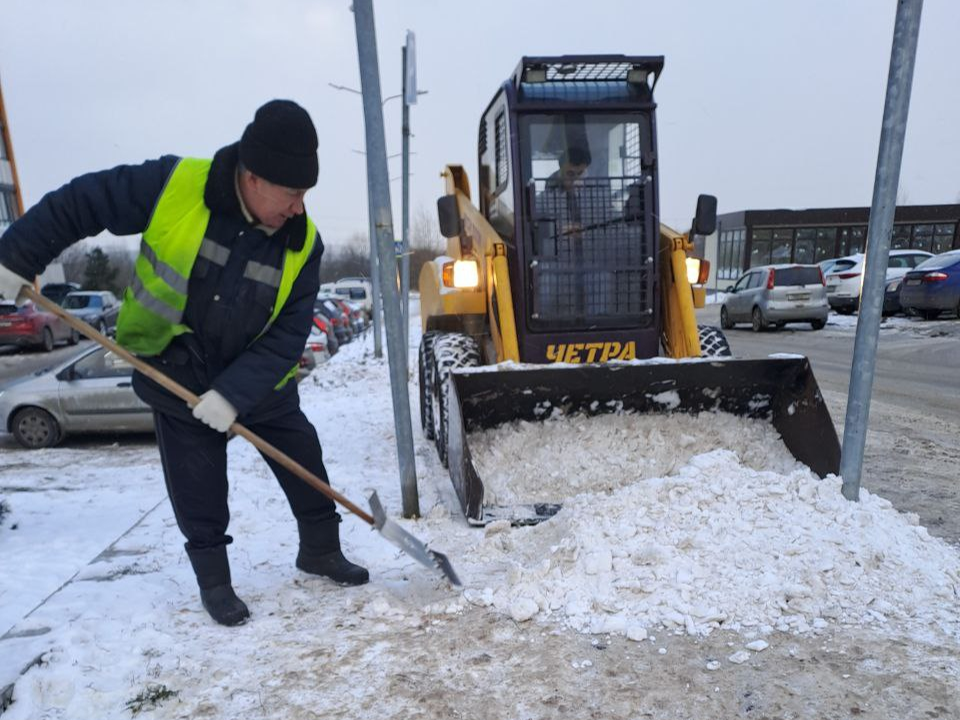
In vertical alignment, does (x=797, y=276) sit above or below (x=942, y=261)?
below

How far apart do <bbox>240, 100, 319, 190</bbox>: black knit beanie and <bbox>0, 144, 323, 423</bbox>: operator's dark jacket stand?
0.18 m

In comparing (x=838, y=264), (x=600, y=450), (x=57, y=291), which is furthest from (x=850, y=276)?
(x=57, y=291)

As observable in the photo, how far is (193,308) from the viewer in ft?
8.61

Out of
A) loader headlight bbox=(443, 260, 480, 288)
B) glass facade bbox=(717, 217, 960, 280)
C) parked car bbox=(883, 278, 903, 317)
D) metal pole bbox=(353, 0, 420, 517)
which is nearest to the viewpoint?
metal pole bbox=(353, 0, 420, 517)

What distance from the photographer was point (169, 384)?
2539 mm

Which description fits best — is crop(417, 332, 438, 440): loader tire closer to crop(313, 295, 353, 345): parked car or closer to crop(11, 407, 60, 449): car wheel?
crop(11, 407, 60, 449): car wheel

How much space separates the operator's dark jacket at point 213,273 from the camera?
2500 mm

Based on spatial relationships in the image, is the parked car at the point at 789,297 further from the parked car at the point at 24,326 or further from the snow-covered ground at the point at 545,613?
the parked car at the point at 24,326

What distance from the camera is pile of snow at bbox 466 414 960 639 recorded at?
2.58m

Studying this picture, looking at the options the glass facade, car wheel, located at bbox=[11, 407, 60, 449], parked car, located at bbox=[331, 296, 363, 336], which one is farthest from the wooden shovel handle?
the glass facade

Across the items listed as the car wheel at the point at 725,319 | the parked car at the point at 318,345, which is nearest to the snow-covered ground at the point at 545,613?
the parked car at the point at 318,345

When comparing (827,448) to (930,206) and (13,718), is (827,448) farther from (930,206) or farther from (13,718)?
(930,206)

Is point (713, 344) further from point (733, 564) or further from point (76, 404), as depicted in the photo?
point (76, 404)

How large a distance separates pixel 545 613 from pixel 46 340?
19.2 meters
